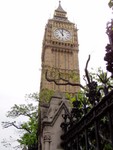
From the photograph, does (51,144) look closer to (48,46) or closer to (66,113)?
(66,113)

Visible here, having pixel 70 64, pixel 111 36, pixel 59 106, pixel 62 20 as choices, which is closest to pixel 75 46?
pixel 70 64

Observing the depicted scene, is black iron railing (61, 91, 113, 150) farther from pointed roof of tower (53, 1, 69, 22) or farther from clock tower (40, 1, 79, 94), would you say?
pointed roof of tower (53, 1, 69, 22)

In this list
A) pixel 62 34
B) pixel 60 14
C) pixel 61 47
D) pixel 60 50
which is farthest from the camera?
pixel 60 14

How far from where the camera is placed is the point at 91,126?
4664 mm

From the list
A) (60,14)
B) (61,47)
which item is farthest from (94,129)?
(60,14)

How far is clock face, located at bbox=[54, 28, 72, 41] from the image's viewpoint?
58812 mm

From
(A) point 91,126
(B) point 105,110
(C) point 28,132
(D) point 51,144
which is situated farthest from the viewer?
(C) point 28,132

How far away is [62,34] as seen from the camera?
5931cm

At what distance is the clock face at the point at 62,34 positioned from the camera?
58.8 meters

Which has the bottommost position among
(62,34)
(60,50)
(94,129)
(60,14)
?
(94,129)

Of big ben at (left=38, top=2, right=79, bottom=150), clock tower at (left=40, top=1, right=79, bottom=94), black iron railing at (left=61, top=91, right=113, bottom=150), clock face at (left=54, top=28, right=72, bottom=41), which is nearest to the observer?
black iron railing at (left=61, top=91, right=113, bottom=150)

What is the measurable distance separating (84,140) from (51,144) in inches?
51.7

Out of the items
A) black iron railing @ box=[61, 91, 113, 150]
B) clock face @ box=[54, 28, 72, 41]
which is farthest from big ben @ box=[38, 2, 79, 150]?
black iron railing @ box=[61, 91, 113, 150]

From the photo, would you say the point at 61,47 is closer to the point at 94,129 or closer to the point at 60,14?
the point at 60,14
